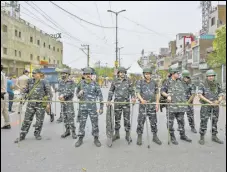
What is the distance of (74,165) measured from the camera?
14.6 ft

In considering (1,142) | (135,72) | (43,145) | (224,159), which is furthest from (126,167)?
(135,72)

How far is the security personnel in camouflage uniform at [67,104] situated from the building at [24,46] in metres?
0.96

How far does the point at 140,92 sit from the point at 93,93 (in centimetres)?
110

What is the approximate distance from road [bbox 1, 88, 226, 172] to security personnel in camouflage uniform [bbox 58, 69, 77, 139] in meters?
0.32

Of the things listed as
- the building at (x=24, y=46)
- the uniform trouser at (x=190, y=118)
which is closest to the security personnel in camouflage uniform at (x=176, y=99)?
the uniform trouser at (x=190, y=118)

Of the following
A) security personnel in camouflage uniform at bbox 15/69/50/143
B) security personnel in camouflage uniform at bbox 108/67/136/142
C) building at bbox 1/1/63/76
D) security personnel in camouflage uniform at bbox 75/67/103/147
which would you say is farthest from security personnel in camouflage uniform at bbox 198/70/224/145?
building at bbox 1/1/63/76

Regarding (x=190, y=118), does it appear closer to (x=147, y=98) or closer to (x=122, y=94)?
(x=147, y=98)

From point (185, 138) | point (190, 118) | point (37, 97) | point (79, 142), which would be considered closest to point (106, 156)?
point (79, 142)

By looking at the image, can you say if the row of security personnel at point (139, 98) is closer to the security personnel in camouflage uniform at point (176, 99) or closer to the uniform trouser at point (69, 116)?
the security personnel in camouflage uniform at point (176, 99)

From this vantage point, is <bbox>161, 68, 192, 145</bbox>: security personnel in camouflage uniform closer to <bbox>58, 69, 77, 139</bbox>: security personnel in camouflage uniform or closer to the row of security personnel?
the row of security personnel

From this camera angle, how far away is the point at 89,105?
19.5 ft

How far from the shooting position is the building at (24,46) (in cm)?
838

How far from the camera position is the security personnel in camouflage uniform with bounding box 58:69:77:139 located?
263 inches

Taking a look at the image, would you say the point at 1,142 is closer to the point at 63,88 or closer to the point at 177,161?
the point at 63,88
